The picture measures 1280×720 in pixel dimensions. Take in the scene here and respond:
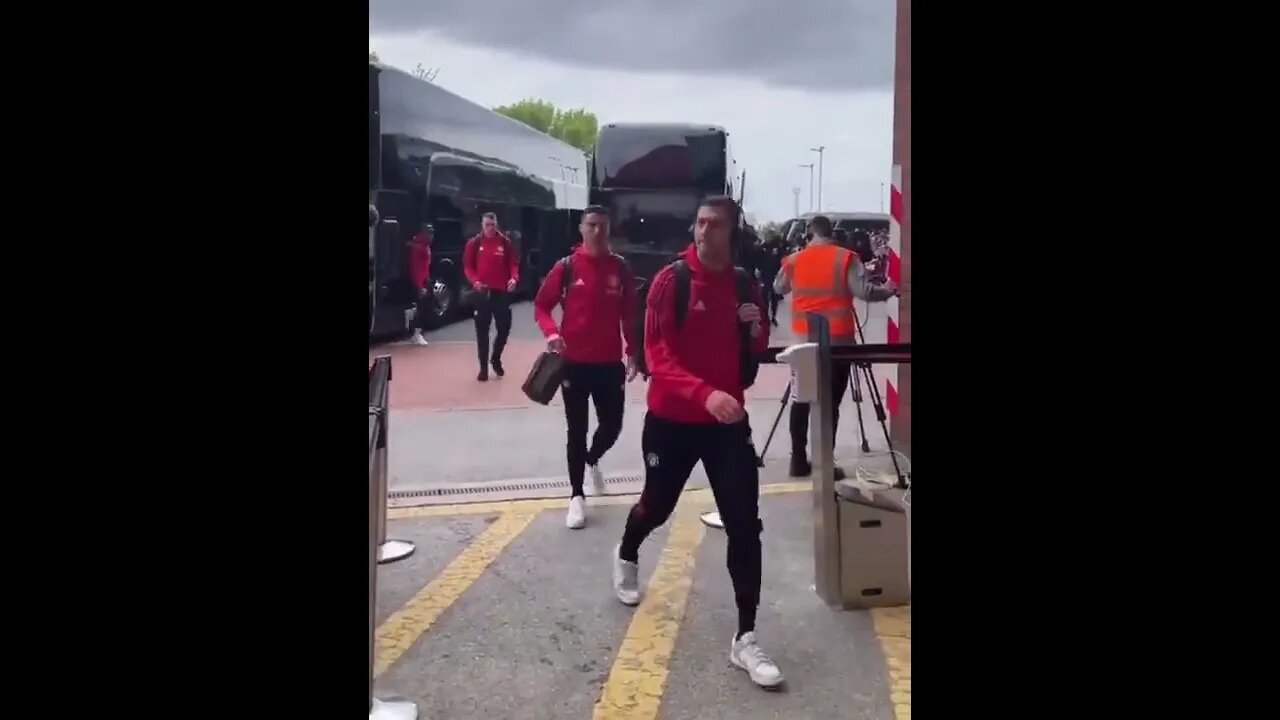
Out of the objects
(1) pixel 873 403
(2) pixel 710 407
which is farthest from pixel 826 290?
(2) pixel 710 407

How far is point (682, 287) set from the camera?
248 centimetres

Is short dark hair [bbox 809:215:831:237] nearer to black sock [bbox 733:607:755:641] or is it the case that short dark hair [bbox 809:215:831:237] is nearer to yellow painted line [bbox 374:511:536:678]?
black sock [bbox 733:607:755:641]

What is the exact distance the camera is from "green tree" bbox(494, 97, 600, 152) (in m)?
2.25

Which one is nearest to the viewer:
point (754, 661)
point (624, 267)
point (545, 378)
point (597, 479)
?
point (754, 661)

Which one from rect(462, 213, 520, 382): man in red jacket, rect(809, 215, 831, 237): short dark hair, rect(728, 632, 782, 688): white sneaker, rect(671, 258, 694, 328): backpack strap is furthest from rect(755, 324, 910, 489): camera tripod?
rect(462, 213, 520, 382): man in red jacket

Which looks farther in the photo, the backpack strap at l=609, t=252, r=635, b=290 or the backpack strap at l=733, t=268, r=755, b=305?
the backpack strap at l=609, t=252, r=635, b=290

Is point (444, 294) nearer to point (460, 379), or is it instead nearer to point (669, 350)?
point (460, 379)

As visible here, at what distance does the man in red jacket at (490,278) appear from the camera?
2342 mm

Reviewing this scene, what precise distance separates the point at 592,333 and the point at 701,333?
27.0 inches

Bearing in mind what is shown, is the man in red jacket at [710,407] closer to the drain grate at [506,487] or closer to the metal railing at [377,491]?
the drain grate at [506,487]
